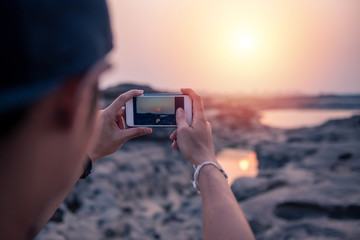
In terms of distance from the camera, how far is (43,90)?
0.52 metres

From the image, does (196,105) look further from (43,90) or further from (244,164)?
(244,164)

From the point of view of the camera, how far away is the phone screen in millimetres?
1887

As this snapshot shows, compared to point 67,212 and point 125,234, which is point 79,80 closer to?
point 125,234

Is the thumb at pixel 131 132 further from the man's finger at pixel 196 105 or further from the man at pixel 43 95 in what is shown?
the man at pixel 43 95

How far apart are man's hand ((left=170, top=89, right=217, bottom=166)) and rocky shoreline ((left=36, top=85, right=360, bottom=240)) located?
1956 mm

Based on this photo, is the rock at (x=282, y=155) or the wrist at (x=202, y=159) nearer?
the wrist at (x=202, y=159)

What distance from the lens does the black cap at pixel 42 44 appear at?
476 millimetres

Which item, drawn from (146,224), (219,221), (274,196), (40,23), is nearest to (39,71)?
(40,23)

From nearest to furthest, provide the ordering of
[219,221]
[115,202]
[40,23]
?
[40,23] → [219,221] → [115,202]

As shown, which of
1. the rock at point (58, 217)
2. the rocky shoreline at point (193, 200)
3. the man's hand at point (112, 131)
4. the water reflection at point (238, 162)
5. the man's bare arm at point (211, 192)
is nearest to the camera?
the man's bare arm at point (211, 192)

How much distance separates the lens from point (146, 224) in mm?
4145

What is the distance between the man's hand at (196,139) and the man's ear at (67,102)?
84 centimetres

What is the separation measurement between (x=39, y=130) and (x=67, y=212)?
159 inches

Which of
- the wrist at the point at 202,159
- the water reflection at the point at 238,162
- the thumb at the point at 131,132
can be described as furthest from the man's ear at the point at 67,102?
the water reflection at the point at 238,162
